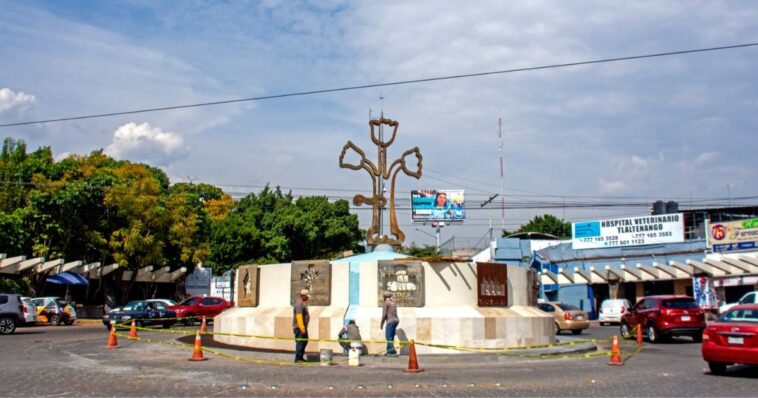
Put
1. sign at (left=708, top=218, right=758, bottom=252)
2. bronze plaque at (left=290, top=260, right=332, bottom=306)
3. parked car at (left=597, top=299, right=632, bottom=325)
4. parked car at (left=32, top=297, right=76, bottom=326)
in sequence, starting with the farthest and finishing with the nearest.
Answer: sign at (left=708, top=218, right=758, bottom=252) < parked car at (left=597, top=299, right=632, bottom=325) < parked car at (left=32, top=297, right=76, bottom=326) < bronze plaque at (left=290, top=260, right=332, bottom=306)

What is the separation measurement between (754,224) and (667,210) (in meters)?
13.5

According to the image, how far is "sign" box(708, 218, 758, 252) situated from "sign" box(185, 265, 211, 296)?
40332mm

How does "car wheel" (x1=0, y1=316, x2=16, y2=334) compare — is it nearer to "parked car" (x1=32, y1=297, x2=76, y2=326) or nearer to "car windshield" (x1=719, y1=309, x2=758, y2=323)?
"parked car" (x1=32, y1=297, x2=76, y2=326)

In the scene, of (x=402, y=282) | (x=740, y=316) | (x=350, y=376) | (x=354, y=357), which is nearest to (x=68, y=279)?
(x=402, y=282)

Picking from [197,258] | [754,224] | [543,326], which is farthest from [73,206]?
[754,224]

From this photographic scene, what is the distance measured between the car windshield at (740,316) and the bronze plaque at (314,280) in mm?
10246

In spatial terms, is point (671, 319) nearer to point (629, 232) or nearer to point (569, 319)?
point (569, 319)

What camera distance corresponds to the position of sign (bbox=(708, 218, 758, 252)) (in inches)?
1523

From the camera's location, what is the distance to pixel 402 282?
63.6ft

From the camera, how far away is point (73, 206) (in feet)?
136

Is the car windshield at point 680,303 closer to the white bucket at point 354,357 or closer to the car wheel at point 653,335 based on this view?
the car wheel at point 653,335

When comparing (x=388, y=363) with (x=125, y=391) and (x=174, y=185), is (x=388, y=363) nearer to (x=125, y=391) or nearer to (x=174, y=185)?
(x=125, y=391)

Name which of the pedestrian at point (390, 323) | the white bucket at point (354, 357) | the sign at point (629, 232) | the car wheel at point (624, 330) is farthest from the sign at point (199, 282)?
the white bucket at point (354, 357)

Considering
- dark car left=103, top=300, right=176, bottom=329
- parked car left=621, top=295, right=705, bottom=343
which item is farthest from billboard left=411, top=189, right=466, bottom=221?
parked car left=621, top=295, right=705, bottom=343
